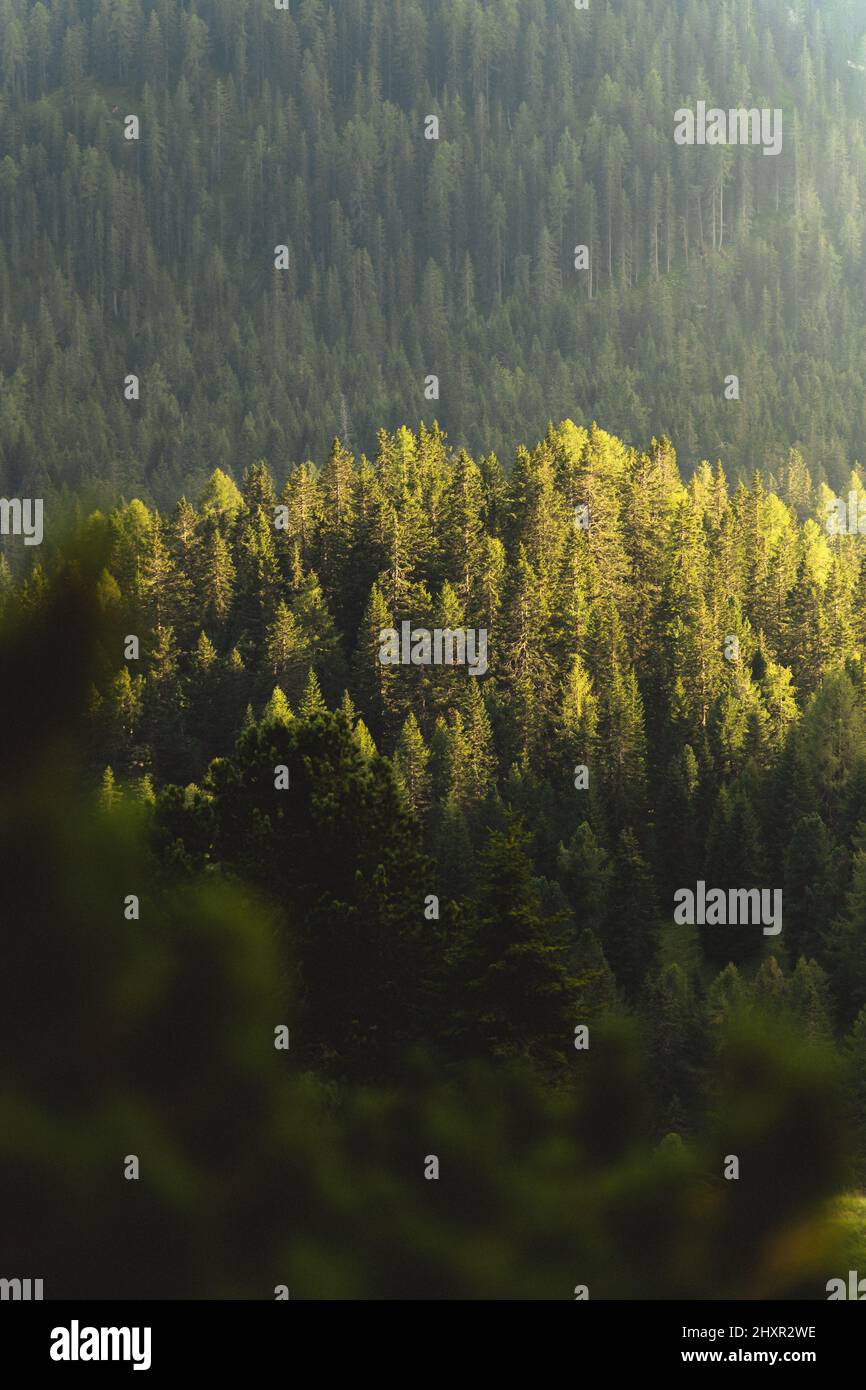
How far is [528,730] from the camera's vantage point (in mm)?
128625

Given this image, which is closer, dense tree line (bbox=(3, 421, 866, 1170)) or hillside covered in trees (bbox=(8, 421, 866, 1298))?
hillside covered in trees (bbox=(8, 421, 866, 1298))

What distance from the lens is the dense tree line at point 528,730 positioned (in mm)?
55656

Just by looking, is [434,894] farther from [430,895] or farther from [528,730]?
[528,730]

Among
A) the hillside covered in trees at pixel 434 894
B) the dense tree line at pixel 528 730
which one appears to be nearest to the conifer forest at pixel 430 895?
the hillside covered in trees at pixel 434 894

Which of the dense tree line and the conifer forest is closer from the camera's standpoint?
the conifer forest

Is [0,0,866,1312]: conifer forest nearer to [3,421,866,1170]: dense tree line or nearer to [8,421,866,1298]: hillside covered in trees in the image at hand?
[8,421,866,1298]: hillside covered in trees

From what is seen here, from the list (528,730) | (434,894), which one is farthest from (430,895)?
(528,730)

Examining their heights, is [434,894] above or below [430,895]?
above

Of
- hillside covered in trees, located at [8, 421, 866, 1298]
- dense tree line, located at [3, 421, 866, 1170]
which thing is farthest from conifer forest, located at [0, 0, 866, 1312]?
dense tree line, located at [3, 421, 866, 1170]

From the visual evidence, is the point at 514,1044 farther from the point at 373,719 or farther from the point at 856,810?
the point at 373,719

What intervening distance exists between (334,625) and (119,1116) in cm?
12922

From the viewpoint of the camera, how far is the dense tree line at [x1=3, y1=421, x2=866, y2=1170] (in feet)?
183

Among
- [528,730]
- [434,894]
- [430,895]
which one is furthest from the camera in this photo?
[528,730]

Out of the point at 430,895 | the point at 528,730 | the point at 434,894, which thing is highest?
the point at 528,730
